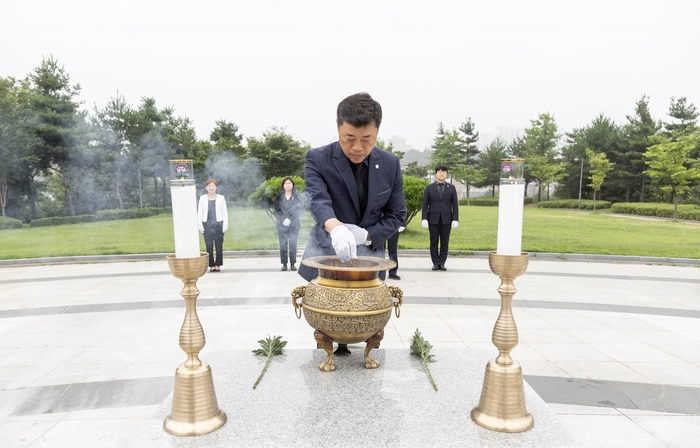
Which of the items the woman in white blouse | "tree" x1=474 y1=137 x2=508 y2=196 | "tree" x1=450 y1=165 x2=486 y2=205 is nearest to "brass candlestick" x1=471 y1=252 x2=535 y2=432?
the woman in white blouse

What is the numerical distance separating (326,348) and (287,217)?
17.5 ft

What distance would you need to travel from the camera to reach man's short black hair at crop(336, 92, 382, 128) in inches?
80.0

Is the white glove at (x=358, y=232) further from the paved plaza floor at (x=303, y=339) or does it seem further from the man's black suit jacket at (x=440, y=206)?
the man's black suit jacket at (x=440, y=206)

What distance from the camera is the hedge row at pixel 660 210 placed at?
21.6 meters


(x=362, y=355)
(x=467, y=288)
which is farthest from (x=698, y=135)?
(x=362, y=355)

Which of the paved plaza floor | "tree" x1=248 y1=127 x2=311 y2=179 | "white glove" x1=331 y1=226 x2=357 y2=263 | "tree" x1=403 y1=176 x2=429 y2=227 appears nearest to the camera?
"white glove" x1=331 y1=226 x2=357 y2=263

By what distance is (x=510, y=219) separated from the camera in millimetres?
1811

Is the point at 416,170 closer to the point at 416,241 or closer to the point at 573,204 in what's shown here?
the point at 573,204

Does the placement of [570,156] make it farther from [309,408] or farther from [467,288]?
[309,408]

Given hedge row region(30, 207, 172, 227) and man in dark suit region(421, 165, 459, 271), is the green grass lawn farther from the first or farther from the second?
man in dark suit region(421, 165, 459, 271)

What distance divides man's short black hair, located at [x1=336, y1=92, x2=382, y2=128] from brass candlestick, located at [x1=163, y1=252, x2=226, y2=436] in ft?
3.10

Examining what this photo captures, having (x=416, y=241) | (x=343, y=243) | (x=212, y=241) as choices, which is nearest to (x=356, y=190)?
(x=343, y=243)

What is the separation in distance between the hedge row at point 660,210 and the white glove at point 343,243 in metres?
26.1

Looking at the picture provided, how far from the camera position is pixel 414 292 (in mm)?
5891
